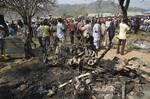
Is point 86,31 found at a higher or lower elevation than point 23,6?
lower

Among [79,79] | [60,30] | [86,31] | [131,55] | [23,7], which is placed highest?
[23,7]

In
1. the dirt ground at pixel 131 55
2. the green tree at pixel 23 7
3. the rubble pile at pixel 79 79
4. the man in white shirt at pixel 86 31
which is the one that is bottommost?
the dirt ground at pixel 131 55

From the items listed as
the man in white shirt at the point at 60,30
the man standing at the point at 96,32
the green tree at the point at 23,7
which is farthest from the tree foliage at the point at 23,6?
the man standing at the point at 96,32

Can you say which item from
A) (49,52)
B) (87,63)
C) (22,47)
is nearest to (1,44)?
(22,47)

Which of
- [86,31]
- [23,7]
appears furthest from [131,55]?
[23,7]

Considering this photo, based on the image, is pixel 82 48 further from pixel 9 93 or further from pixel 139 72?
pixel 9 93

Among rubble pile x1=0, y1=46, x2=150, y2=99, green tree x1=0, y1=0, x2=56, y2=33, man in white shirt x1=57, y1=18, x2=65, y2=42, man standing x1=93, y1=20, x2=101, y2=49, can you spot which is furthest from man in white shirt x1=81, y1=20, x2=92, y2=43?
green tree x1=0, y1=0, x2=56, y2=33

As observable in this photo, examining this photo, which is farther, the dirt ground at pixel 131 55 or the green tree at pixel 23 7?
the green tree at pixel 23 7

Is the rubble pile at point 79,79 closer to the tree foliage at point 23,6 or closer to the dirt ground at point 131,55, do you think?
the dirt ground at point 131,55

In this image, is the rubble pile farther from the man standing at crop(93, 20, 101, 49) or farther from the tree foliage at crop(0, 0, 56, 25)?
the tree foliage at crop(0, 0, 56, 25)

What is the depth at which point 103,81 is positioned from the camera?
13.9m

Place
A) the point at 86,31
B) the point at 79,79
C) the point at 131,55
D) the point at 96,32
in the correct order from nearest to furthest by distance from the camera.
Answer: the point at 79,79, the point at 131,55, the point at 96,32, the point at 86,31

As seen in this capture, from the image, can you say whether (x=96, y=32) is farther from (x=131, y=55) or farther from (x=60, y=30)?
(x=131, y=55)

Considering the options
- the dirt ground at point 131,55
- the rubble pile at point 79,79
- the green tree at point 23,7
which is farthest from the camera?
the green tree at point 23,7
